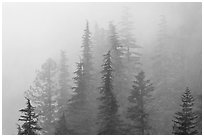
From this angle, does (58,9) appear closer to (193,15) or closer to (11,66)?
(11,66)

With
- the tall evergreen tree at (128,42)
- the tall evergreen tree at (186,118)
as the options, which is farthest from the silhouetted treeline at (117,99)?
the tall evergreen tree at (128,42)

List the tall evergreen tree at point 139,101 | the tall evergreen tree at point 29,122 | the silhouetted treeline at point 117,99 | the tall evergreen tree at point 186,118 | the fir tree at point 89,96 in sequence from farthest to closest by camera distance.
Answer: the fir tree at point 89,96, the tall evergreen tree at point 139,101, the silhouetted treeline at point 117,99, the tall evergreen tree at point 186,118, the tall evergreen tree at point 29,122

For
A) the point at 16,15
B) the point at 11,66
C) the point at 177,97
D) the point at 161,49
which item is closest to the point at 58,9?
the point at 16,15

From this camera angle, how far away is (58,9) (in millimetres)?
84125

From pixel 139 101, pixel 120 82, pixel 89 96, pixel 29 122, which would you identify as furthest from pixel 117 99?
pixel 29 122

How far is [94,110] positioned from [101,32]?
1594 cm

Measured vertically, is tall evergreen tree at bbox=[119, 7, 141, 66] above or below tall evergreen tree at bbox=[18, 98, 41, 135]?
above

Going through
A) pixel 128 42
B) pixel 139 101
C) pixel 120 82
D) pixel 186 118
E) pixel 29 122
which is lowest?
pixel 186 118

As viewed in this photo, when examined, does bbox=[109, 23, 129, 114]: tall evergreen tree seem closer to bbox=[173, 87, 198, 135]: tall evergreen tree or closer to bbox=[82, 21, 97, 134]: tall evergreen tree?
bbox=[82, 21, 97, 134]: tall evergreen tree

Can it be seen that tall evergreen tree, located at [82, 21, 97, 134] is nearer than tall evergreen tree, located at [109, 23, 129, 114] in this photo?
Yes

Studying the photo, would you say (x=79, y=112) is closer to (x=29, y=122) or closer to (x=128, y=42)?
(x=29, y=122)

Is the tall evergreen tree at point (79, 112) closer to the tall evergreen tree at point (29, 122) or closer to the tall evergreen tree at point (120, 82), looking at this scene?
the tall evergreen tree at point (120, 82)

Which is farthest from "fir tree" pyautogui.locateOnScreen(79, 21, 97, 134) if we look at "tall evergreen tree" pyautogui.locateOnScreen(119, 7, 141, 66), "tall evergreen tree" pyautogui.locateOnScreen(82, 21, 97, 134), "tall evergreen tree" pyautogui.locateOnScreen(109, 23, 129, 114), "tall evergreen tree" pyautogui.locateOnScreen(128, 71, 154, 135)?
"tall evergreen tree" pyautogui.locateOnScreen(119, 7, 141, 66)

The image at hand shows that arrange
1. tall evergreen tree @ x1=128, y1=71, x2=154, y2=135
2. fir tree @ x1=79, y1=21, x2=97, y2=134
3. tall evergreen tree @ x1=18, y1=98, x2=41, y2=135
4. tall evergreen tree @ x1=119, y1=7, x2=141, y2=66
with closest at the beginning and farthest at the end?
tall evergreen tree @ x1=18, y1=98, x2=41, y2=135, tall evergreen tree @ x1=128, y1=71, x2=154, y2=135, fir tree @ x1=79, y1=21, x2=97, y2=134, tall evergreen tree @ x1=119, y1=7, x2=141, y2=66
